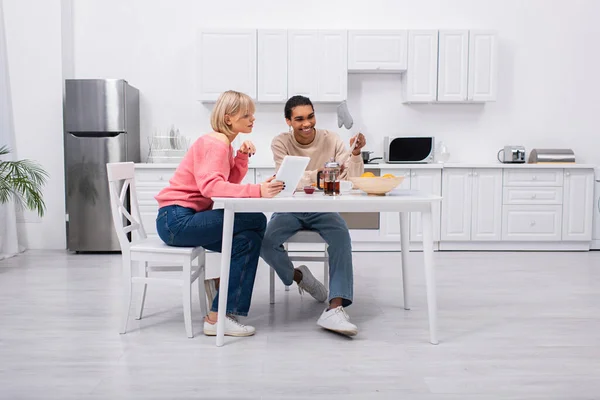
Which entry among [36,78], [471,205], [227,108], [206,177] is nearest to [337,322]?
[206,177]

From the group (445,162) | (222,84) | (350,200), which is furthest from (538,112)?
(350,200)

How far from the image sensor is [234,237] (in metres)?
2.49

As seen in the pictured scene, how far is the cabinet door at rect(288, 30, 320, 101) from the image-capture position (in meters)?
4.94

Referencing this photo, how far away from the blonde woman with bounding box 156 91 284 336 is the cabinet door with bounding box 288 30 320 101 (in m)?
2.49

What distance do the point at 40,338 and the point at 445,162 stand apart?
378 centimetres

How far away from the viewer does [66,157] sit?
476 cm

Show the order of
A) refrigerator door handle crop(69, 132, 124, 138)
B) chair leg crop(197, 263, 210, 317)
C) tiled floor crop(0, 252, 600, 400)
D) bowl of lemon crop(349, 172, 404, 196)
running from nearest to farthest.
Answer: tiled floor crop(0, 252, 600, 400), bowl of lemon crop(349, 172, 404, 196), chair leg crop(197, 263, 210, 317), refrigerator door handle crop(69, 132, 124, 138)

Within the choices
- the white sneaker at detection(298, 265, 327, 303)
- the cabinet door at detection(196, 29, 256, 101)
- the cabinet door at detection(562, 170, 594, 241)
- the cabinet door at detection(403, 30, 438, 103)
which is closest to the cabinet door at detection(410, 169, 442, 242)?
the cabinet door at detection(403, 30, 438, 103)

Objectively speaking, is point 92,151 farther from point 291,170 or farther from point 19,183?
point 291,170

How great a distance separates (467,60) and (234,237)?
3375 millimetres

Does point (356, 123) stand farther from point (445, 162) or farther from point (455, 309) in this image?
point (455, 309)

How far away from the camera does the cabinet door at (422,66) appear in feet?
16.4

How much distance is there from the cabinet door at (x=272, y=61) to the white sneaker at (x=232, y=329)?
111 inches

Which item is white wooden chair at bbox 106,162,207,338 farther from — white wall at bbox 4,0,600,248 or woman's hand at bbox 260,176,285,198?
white wall at bbox 4,0,600,248
